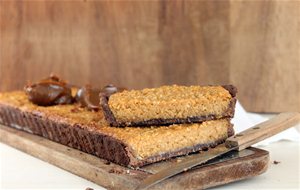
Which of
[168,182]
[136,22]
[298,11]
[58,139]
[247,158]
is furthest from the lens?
[136,22]

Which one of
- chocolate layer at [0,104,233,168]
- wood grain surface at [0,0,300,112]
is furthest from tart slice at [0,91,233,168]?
wood grain surface at [0,0,300,112]

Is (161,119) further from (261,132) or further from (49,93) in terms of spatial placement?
(49,93)

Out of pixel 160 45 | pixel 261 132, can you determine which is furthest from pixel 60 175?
pixel 160 45

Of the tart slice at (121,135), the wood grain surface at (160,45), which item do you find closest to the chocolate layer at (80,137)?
the tart slice at (121,135)

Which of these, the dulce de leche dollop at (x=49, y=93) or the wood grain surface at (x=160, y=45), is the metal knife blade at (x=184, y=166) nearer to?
the dulce de leche dollop at (x=49, y=93)

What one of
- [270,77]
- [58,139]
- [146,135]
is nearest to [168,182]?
[146,135]

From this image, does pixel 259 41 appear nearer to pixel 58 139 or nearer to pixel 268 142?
pixel 268 142
